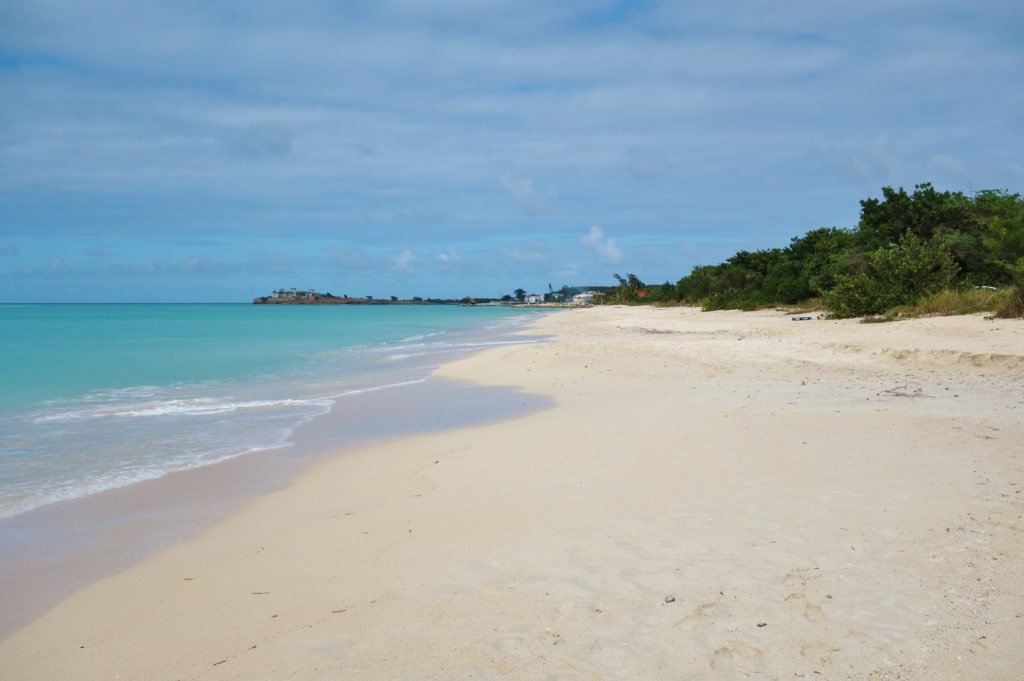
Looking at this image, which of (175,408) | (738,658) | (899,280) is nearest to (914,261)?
(899,280)

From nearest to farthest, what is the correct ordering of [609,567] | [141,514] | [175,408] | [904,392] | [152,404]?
[609,567] < [141,514] < [904,392] < [175,408] < [152,404]

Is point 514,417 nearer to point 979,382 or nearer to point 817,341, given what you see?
point 979,382

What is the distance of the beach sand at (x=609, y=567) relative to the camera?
3523 mm

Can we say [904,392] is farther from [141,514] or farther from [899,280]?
[899,280]

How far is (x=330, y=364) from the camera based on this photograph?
971 inches

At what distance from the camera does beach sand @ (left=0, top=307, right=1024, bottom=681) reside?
3.52m

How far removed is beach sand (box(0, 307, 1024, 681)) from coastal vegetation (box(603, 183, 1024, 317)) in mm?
14477

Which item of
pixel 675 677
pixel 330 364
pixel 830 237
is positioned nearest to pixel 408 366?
pixel 330 364

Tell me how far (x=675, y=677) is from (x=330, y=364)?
22474 millimetres

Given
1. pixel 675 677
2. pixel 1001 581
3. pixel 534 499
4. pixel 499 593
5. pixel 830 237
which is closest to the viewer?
pixel 675 677

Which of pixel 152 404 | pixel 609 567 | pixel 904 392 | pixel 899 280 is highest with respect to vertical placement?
pixel 899 280

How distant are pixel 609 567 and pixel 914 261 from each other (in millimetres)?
25190

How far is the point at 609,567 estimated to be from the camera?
4609 mm

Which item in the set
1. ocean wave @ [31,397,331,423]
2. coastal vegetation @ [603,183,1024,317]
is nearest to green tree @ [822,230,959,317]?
coastal vegetation @ [603,183,1024,317]
